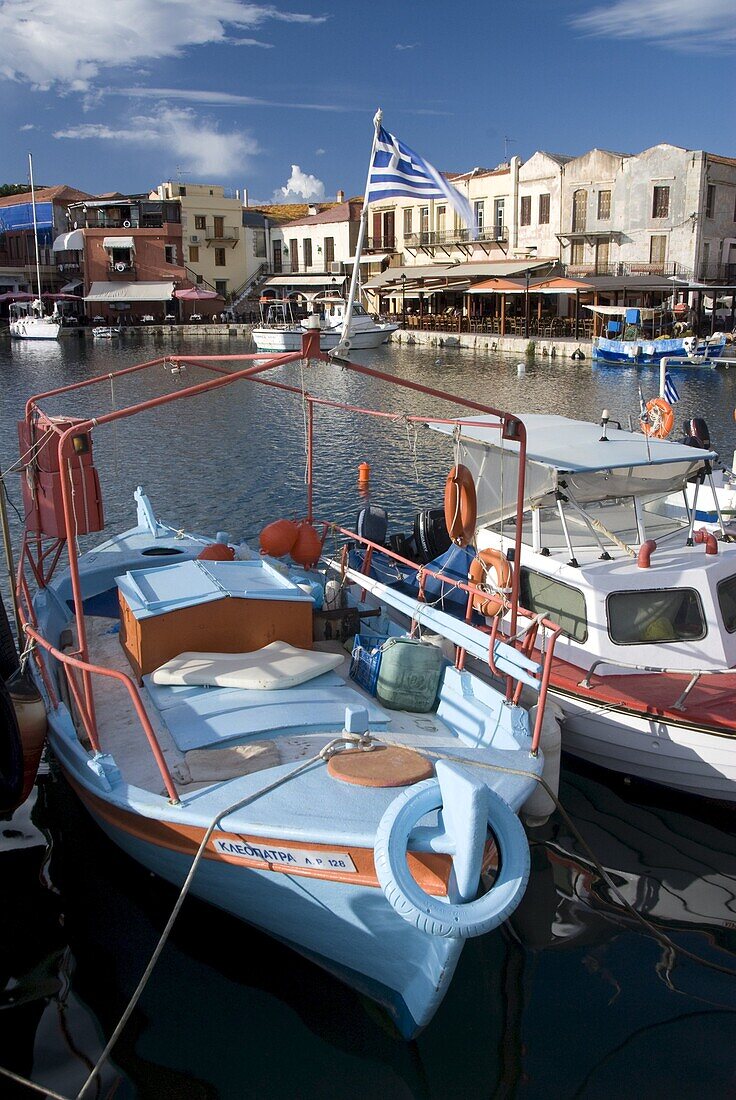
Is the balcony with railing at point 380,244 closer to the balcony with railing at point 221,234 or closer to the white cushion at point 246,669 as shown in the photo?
the balcony with railing at point 221,234

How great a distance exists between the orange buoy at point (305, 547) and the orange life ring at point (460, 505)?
8.38 feet

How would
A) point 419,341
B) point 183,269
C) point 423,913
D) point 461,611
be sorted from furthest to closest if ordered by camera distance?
point 183,269
point 419,341
point 461,611
point 423,913

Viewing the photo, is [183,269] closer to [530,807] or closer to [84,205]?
[84,205]

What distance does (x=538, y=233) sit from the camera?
65.3 m

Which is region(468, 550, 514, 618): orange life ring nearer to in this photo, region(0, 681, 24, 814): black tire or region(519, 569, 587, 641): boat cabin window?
region(519, 569, 587, 641): boat cabin window

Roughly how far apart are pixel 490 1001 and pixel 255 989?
6.13 feet

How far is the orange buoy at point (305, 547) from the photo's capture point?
12.0m

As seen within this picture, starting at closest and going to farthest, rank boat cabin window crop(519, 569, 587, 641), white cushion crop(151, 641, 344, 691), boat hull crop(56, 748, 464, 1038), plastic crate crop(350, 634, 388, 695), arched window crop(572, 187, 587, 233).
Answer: boat hull crop(56, 748, 464, 1038), white cushion crop(151, 641, 344, 691), plastic crate crop(350, 634, 388, 695), boat cabin window crop(519, 569, 587, 641), arched window crop(572, 187, 587, 233)

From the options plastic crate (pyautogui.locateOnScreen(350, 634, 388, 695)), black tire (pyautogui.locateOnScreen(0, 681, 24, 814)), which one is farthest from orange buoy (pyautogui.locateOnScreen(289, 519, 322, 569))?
black tire (pyautogui.locateOnScreen(0, 681, 24, 814))

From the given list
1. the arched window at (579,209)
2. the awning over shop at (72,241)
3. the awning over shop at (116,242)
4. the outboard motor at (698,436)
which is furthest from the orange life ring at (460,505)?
the awning over shop at (72,241)

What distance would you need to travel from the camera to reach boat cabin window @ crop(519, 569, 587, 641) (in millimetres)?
10516

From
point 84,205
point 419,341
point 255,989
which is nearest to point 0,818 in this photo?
point 255,989

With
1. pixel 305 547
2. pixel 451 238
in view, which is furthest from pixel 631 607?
pixel 451 238

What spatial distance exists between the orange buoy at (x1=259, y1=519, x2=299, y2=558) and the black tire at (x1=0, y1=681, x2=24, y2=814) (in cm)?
409
